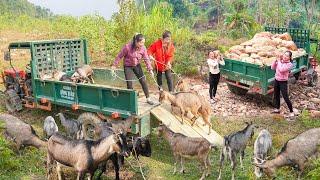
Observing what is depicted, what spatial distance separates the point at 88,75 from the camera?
34.6 ft

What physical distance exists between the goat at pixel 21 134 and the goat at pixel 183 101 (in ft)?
8.18

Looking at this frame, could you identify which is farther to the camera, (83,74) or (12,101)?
(12,101)

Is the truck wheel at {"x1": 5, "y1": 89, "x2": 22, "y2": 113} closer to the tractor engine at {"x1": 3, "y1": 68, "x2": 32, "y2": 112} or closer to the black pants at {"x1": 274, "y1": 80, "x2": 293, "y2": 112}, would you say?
→ the tractor engine at {"x1": 3, "y1": 68, "x2": 32, "y2": 112}

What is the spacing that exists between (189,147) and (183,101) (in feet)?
5.02

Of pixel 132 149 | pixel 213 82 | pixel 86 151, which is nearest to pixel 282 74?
pixel 213 82

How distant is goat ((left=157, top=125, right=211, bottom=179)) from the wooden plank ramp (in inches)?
20.3

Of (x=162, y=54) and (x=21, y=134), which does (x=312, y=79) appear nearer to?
(x=162, y=54)

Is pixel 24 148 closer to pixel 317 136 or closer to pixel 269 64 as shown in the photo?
pixel 317 136

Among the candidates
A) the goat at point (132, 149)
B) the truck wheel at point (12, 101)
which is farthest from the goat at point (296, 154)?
the truck wheel at point (12, 101)

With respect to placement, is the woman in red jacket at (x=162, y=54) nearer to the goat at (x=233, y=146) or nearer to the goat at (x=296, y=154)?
the goat at (x=233, y=146)

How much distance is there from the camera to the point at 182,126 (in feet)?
26.9

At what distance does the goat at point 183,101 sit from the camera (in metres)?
8.36

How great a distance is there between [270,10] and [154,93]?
20.6m

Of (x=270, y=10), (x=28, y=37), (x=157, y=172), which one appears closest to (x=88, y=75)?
(x=157, y=172)
